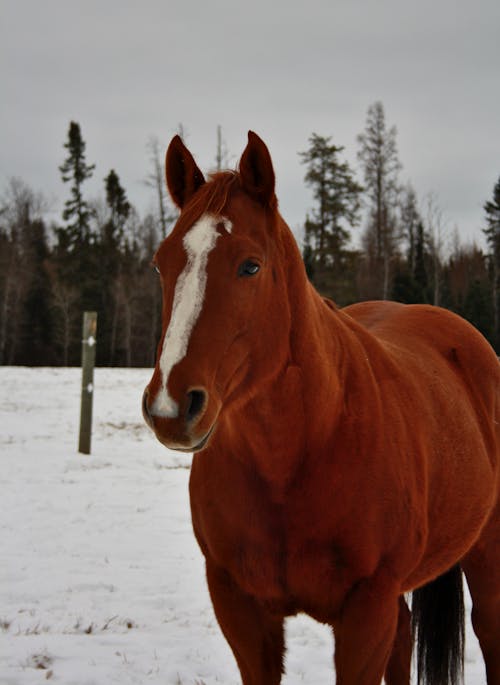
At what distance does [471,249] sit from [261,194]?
5261cm

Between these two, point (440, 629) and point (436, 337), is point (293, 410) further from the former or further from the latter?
point (440, 629)

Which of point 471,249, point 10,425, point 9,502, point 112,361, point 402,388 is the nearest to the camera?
point 402,388

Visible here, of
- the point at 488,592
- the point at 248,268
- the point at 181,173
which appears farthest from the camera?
the point at 488,592

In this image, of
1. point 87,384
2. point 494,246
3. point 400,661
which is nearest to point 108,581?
point 400,661

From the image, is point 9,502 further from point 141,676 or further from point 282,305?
point 282,305

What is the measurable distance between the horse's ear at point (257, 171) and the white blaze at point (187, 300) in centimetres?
22

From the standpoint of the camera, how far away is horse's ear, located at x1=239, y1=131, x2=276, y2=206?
1.96m

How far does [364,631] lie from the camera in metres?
2.00

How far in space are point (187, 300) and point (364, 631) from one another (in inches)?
47.1

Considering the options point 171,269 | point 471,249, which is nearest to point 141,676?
point 171,269

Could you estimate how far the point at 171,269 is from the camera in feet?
6.02

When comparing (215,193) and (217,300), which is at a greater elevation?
(215,193)

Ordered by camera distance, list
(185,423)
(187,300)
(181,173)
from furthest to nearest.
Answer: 1. (181,173)
2. (187,300)
3. (185,423)

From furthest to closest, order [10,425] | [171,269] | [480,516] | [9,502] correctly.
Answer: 1. [10,425]
2. [9,502]
3. [480,516]
4. [171,269]
